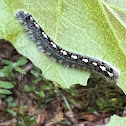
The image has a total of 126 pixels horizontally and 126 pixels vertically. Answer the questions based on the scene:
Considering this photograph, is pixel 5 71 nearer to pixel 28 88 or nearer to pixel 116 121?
pixel 28 88

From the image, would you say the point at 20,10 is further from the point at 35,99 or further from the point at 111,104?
the point at 111,104

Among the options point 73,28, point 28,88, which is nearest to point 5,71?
point 28,88

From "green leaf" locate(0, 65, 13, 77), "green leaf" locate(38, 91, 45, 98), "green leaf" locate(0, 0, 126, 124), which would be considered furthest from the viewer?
"green leaf" locate(38, 91, 45, 98)

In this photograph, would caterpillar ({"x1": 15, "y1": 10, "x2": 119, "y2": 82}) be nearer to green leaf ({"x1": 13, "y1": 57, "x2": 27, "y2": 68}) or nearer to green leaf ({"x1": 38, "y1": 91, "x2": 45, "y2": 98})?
green leaf ({"x1": 13, "y1": 57, "x2": 27, "y2": 68})

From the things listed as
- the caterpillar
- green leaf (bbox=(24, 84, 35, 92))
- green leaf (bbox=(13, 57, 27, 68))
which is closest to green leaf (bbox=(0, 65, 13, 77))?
green leaf (bbox=(13, 57, 27, 68))

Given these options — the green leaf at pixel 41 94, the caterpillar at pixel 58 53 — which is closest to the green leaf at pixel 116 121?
the caterpillar at pixel 58 53

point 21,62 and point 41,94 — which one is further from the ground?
point 21,62

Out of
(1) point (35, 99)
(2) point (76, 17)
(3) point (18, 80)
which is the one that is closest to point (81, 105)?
(1) point (35, 99)

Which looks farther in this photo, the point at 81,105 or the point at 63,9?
the point at 81,105
